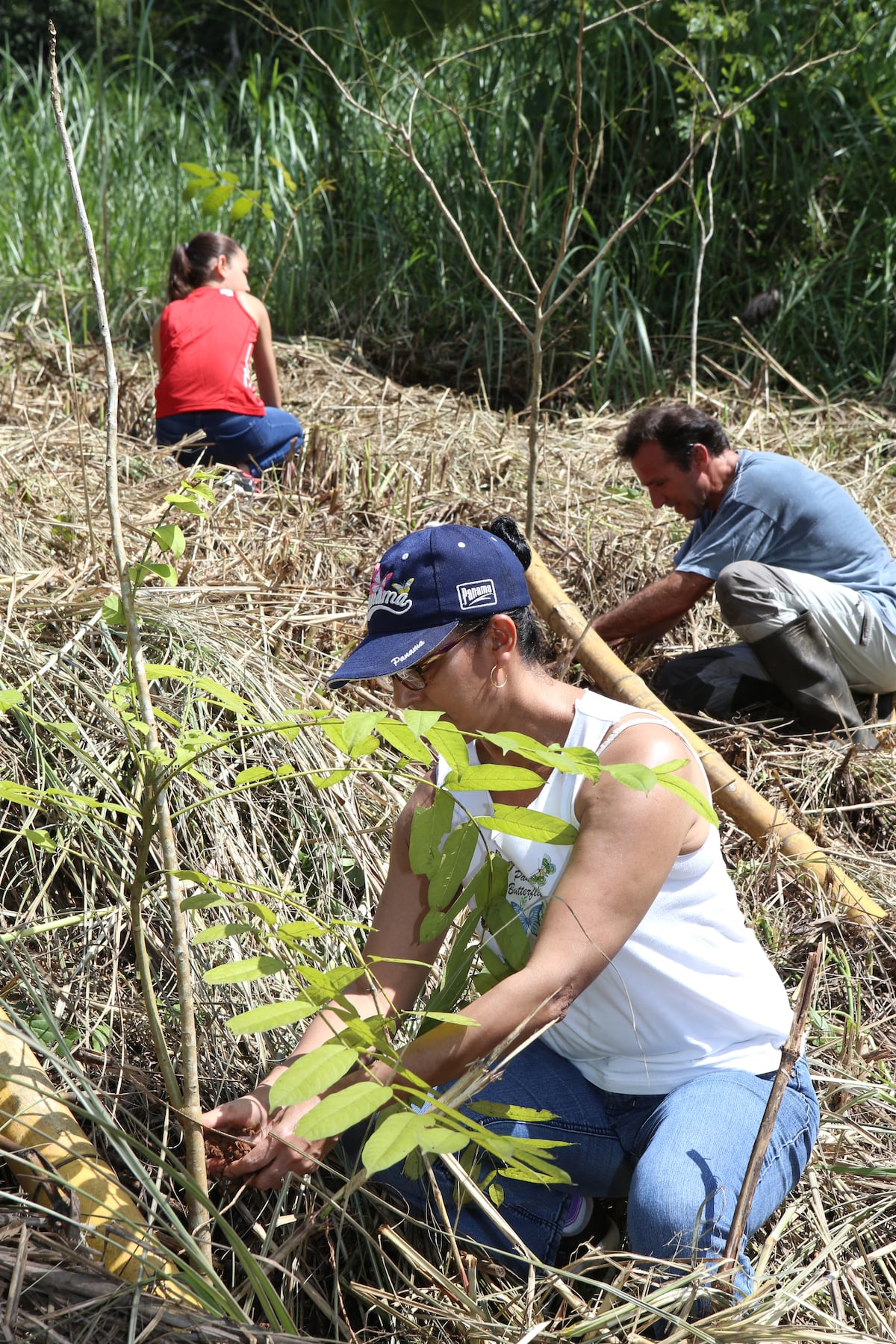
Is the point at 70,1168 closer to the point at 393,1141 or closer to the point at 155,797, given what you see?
the point at 155,797

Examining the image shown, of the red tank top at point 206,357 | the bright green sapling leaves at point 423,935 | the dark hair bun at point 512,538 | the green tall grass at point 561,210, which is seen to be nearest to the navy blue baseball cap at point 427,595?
the dark hair bun at point 512,538

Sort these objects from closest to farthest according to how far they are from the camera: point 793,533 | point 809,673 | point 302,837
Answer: point 302,837 → point 809,673 → point 793,533

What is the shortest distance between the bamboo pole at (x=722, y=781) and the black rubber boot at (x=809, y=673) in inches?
21.0

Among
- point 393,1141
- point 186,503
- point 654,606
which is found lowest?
point 654,606

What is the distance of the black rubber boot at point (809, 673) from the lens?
9.99 ft

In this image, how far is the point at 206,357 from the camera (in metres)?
3.79

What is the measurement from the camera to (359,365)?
16.8 ft

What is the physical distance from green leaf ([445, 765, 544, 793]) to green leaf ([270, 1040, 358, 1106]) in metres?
0.24

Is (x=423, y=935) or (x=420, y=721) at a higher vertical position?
(x=420, y=721)

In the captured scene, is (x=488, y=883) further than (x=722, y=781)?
No

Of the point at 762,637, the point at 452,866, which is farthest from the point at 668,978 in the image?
the point at 762,637

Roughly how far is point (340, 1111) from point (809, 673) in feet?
8.03

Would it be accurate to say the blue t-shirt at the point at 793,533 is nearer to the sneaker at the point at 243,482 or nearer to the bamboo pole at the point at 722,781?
the bamboo pole at the point at 722,781

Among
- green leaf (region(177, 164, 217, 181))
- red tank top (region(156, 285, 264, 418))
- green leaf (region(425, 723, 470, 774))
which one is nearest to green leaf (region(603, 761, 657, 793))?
green leaf (region(425, 723, 470, 774))
